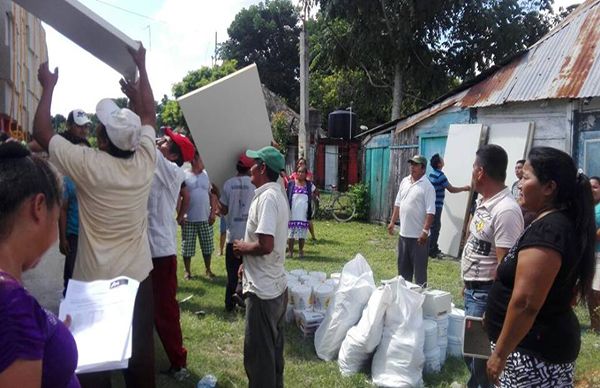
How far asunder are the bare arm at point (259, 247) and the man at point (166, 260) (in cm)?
92

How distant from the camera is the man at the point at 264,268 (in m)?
3.08

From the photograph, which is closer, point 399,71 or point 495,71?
point 495,71

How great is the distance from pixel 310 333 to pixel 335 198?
958 cm

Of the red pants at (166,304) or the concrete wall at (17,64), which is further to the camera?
the red pants at (166,304)

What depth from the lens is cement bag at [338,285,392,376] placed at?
3.86 m

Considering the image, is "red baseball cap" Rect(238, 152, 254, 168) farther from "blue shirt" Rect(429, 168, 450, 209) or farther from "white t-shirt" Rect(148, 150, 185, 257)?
"blue shirt" Rect(429, 168, 450, 209)

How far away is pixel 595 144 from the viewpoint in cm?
715

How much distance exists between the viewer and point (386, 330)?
3.90 meters

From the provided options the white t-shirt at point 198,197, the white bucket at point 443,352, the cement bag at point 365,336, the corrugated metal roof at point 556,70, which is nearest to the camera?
the cement bag at point 365,336

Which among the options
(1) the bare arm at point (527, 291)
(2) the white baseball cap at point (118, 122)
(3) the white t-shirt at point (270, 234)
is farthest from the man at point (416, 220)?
(2) the white baseball cap at point (118, 122)

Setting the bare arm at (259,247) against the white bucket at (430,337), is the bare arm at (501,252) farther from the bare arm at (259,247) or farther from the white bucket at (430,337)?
the bare arm at (259,247)

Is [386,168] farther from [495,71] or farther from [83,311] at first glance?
[83,311]

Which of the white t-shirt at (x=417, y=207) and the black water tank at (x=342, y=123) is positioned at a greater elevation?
the black water tank at (x=342, y=123)

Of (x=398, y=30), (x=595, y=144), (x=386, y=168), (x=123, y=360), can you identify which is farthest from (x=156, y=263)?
(x=398, y=30)
